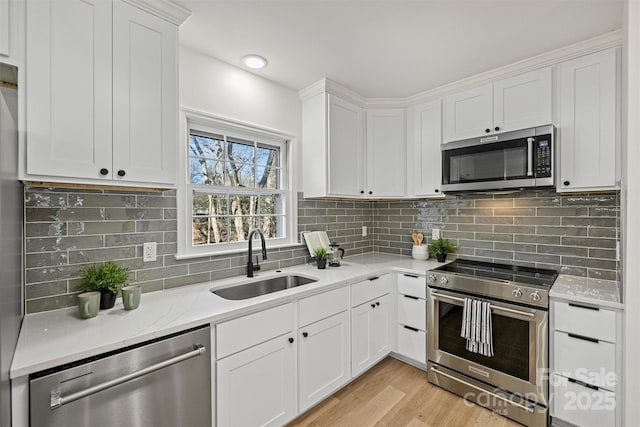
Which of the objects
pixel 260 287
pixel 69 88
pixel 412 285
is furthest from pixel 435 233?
pixel 69 88

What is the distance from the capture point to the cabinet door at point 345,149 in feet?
8.59

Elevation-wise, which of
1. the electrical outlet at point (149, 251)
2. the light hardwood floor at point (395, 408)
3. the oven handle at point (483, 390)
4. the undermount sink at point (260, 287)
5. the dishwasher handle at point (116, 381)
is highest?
the electrical outlet at point (149, 251)

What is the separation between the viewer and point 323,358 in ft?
6.72

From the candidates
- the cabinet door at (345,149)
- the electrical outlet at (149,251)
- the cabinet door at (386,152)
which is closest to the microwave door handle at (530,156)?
the cabinet door at (386,152)

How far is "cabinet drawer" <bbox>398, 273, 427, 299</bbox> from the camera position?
97.6 inches

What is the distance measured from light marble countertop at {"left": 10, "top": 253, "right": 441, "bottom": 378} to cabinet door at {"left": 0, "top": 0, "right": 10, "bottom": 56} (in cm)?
114

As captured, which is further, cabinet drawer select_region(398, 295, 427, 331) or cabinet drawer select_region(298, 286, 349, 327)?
cabinet drawer select_region(398, 295, 427, 331)

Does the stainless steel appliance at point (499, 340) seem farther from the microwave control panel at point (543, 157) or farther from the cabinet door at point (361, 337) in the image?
the microwave control panel at point (543, 157)

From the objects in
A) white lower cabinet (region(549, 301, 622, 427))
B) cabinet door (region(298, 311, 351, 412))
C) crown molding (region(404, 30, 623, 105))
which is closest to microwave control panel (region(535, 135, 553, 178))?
crown molding (region(404, 30, 623, 105))

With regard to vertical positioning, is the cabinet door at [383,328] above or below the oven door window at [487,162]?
below

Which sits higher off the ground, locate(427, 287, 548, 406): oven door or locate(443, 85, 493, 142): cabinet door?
locate(443, 85, 493, 142): cabinet door

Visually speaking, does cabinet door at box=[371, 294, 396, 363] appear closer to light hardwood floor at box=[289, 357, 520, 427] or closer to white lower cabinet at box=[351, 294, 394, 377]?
white lower cabinet at box=[351, 294, 394, 377]

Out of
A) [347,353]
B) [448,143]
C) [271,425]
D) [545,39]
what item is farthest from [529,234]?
[271,425]

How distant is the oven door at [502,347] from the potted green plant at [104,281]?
2190 millimetres
